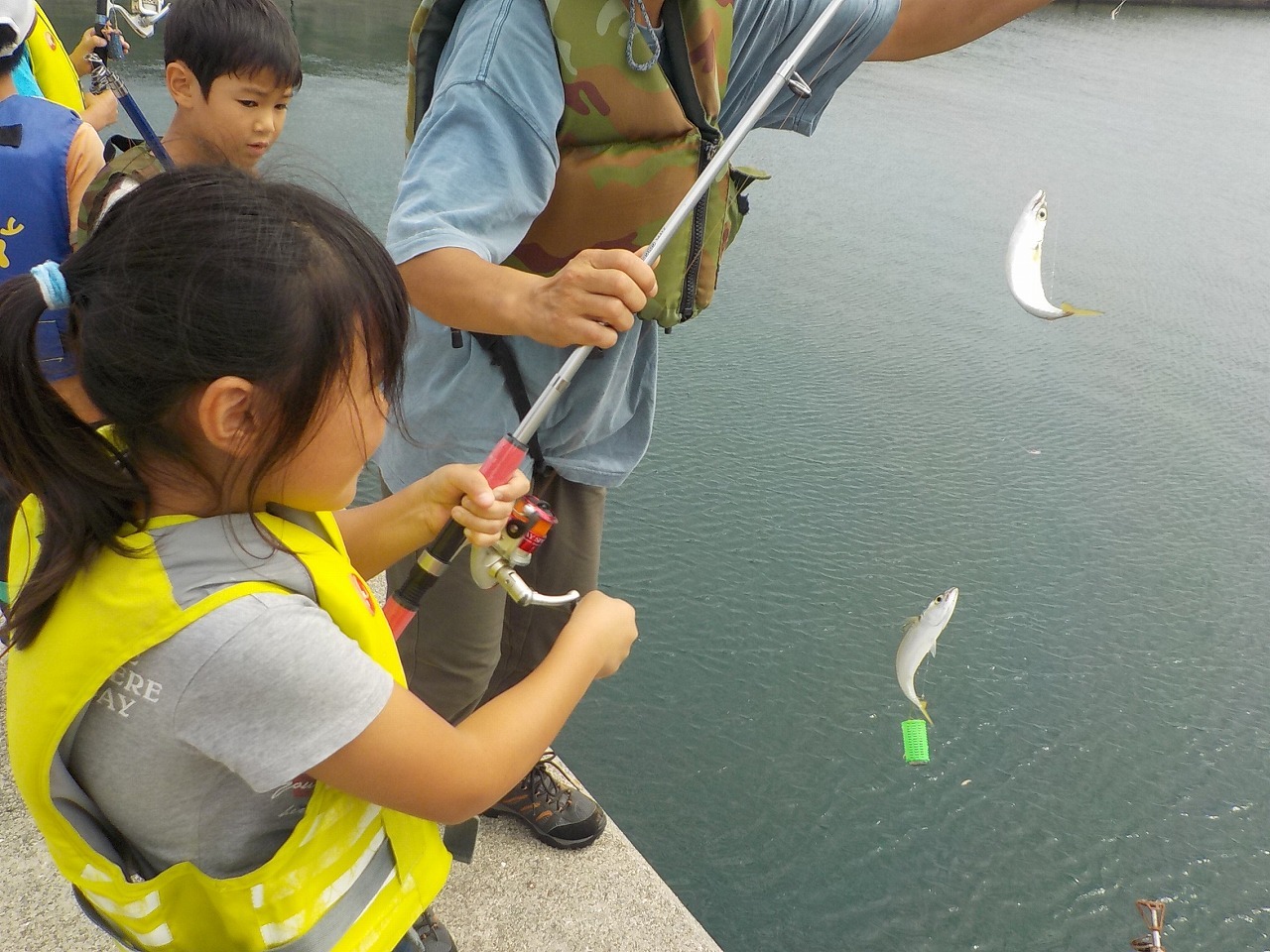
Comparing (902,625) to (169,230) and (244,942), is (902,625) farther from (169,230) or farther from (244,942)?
(169,230)

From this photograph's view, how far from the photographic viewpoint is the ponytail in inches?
34.2

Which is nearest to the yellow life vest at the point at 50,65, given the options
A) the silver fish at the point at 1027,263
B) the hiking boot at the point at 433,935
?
the hiking boot at the point at 433,935

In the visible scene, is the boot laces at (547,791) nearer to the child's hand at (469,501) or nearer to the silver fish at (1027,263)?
the child's hand at (469,501)

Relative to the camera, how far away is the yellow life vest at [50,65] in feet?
8.45

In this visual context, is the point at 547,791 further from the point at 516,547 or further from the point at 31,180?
the point at 31,180

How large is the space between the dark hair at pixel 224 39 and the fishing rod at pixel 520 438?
1191mm

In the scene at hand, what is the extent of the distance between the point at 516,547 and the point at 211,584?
0.44m

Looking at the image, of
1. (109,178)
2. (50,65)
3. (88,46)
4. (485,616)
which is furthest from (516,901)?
(88,46)

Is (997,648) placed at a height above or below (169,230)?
below

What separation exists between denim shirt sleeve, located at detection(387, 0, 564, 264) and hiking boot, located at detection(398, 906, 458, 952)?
103 centimetres

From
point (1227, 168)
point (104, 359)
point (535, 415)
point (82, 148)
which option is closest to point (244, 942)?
point (104, 359)

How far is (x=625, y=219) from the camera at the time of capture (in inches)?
59.0

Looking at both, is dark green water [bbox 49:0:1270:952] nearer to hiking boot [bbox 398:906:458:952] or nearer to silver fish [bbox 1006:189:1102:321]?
hiking boot [bbox 398:906:458:952]

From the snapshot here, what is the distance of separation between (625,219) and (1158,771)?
1.88 meters
